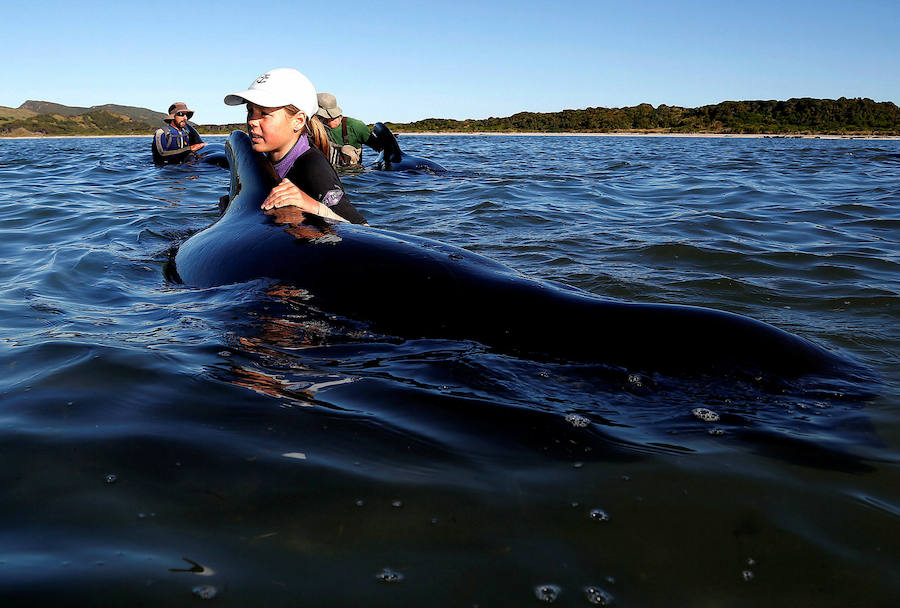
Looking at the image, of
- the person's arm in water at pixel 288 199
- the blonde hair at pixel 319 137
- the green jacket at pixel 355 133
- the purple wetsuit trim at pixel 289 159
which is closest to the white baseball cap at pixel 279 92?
the purple wetsuit trim at pixel 289 159

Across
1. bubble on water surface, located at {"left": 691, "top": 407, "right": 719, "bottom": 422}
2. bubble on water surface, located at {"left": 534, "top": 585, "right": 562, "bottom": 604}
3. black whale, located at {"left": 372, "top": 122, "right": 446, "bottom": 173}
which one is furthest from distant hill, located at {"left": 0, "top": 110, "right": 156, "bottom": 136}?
bubble on water surface, located at {"left": 534, "top": 585, "right": 562, "bottom": 604}

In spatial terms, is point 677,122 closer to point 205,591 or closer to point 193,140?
point 193,140

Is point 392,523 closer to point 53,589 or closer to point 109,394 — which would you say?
point 53,589

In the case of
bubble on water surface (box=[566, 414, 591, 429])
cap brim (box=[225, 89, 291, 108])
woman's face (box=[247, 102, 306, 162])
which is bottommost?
bubble on water surface (box=[566, 414, 591, 429])

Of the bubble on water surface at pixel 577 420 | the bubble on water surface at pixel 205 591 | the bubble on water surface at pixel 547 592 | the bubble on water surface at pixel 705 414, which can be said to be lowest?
the bubble on water surface at pixel 547 592

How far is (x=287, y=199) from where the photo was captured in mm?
4348

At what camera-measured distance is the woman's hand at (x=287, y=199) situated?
14.2 feet

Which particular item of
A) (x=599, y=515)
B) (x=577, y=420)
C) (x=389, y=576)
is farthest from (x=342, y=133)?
(x=389, y=576)

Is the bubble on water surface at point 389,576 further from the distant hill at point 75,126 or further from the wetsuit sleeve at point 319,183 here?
the distant hill at point 75,126

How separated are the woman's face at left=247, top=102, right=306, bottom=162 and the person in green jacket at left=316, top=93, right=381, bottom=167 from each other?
9.38 m

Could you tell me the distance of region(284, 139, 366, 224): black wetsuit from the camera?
4836 mm

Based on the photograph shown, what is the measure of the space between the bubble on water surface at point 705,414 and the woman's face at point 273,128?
11.6ft

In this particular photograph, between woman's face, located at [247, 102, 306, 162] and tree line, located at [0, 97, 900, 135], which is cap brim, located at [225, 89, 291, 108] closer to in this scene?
woman's face, located at [247, 102, 306, 162]

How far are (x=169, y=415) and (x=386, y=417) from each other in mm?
833
